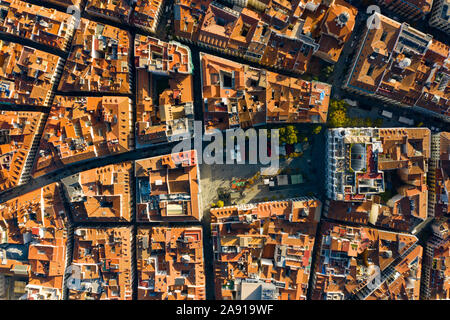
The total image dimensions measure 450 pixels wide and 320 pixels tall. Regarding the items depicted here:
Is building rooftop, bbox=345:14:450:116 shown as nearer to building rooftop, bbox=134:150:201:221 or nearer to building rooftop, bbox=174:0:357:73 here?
building rooftop, bbox=174:0:357:73

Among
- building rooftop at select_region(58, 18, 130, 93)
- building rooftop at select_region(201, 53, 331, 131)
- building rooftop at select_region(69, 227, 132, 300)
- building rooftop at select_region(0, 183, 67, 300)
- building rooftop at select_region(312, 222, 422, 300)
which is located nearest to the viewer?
building rooftop at select_region(201, 53, 331, 131)

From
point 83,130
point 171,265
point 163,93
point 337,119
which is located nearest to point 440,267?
point 337,119

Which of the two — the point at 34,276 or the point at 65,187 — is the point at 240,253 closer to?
the point at 65,187

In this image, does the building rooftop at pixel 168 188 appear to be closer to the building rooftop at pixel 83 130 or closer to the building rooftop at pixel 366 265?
the building rooftop at pixel 83 130

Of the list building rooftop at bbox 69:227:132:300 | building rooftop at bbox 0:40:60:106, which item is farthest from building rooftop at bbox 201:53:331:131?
building rooftop at bbox 69:227:132:300

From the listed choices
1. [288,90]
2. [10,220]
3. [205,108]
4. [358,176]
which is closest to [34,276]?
[10,220]
